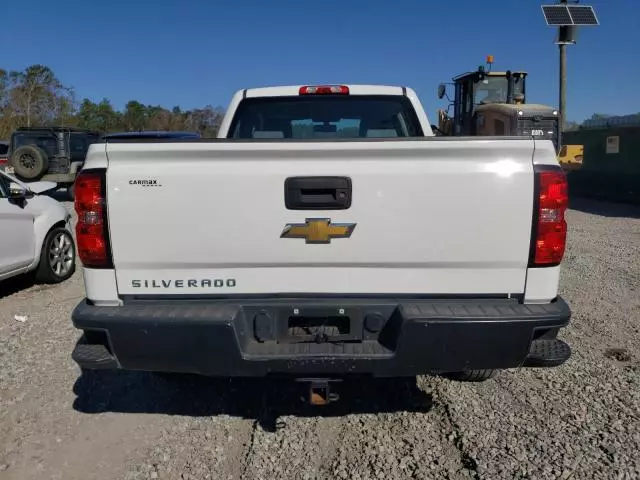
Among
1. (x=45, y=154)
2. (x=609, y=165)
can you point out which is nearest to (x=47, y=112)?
→ (x=45, y=154)

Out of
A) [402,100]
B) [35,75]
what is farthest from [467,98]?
[35,75]

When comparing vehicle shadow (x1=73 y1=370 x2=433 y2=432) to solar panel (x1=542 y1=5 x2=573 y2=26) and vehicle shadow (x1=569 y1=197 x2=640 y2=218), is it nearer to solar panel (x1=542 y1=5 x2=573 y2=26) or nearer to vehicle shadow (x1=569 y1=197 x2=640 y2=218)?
vehicle shadow (x1=569 y1=197 x2=640 y2=218)

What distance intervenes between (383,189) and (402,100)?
2.30 metres

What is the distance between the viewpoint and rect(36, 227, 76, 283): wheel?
7.16 m

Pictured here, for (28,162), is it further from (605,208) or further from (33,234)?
(605,208)

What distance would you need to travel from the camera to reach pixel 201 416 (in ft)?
12.6

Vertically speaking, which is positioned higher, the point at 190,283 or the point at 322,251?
the point at 322,251

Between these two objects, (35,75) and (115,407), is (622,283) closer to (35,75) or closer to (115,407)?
(115,407)

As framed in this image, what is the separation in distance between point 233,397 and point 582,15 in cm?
2527

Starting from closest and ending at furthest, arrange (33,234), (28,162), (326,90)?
(326,90), (33,234), (28,162)

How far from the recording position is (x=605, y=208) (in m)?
15.5

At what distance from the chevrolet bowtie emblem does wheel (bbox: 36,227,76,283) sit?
5.27m

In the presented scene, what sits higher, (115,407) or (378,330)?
(378,330)

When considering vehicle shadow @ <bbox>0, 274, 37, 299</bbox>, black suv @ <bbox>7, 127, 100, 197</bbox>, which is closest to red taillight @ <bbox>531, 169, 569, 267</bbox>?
vehicle shadow @ <bbox>0, 274, 37, 299</bbox>
